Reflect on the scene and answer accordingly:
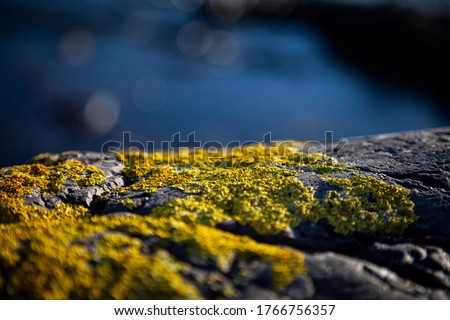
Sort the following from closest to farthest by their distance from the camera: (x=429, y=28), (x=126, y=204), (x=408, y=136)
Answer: (x=126, y=204), (x=408, y=136), (x=429, y=28)

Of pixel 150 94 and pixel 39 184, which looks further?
pixel 150 94

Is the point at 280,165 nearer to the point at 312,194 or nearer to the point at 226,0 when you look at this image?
the point at 312,194

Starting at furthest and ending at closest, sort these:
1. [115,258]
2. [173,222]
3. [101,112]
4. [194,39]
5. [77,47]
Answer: [194,39], [77,47], [101,112], [173,222], [115,258]

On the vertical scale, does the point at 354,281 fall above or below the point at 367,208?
below

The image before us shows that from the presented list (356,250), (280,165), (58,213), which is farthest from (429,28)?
(58,213)

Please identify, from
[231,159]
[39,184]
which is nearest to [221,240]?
[231,159]

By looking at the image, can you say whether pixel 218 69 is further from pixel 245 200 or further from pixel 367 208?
pixel 367 208

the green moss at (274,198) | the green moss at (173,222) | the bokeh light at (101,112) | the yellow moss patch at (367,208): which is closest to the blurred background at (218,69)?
the bokeh light at (101,112)
